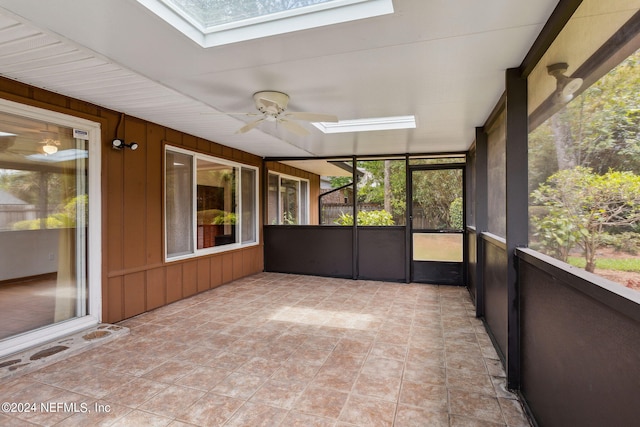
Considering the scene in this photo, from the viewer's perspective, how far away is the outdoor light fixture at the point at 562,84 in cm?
167

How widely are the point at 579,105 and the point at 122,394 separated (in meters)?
3.14

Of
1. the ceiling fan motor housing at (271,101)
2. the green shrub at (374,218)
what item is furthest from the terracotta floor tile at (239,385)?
the green shrub at (374,218)

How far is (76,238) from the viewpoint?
127 inches

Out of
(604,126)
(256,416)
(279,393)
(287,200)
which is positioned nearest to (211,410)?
(256,416)

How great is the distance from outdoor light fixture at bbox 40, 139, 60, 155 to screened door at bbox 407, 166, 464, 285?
4784 mm

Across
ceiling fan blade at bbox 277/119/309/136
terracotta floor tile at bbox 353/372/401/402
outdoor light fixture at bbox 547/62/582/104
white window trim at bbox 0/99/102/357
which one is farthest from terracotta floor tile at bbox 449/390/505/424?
white window trim at bbox 0/99/102/357

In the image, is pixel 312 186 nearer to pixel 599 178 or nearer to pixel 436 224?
pixel 436 224

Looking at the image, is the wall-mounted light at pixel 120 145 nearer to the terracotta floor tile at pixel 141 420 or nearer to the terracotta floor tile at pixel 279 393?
the terracotta floor tile at pixel 141 420

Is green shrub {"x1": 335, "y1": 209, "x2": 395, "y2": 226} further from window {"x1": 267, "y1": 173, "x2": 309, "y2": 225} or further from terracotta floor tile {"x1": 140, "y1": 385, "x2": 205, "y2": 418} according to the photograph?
terracotta floor tile {"x1": 140, "y1": 385, "x2": 205, "y2": 418}

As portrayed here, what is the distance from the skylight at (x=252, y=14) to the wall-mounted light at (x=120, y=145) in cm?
196

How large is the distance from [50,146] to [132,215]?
101 centimetres

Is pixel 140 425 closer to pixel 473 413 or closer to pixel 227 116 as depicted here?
pixel 473 413

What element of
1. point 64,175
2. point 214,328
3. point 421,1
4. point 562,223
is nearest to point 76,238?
point 64,175

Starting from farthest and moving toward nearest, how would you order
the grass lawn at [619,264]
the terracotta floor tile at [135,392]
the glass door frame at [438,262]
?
the glass door frame at [438,262]
the terracotta floor tile at [135,392]
the grass lawn at [619,264]
